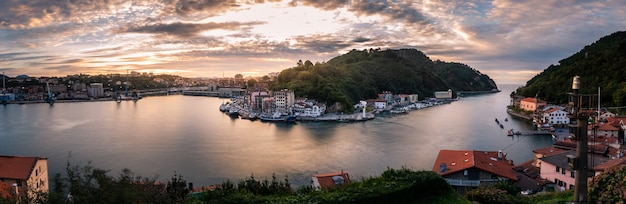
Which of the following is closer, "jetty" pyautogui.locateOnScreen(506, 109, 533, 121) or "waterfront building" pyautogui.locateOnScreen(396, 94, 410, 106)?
"jetty" pyautogui.locateOnScreen(506, 109, 533, 121)

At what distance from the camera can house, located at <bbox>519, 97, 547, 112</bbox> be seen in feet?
51.5

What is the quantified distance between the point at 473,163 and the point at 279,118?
1184cm

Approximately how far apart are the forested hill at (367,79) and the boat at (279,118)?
3.30m

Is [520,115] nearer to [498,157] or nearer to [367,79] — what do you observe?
[498,157]

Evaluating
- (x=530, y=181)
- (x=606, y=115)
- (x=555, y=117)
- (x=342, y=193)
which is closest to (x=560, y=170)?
(x=530, y=181)

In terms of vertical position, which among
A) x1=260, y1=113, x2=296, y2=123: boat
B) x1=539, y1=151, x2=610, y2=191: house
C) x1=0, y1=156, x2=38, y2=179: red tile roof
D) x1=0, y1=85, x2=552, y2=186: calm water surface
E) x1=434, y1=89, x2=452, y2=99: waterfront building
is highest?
x1=434, y1=89, x2=452, y2=99: waterfront building

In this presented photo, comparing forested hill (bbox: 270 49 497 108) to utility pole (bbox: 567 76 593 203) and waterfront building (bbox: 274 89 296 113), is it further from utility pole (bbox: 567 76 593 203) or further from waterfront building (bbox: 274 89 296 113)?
utility pole (bbox: 567 76 593 203)

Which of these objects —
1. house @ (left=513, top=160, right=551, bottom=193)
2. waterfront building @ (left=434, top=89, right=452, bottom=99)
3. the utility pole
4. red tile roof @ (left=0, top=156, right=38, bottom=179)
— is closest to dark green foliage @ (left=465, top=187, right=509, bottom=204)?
the utility pole

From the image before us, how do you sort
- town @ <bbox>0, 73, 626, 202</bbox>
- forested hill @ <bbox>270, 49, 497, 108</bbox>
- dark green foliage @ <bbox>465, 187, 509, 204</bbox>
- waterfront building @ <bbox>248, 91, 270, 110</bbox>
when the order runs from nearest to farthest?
1. dark green foliage @ <bbox>465, 187, 509, 204</bbox>
2. town @ <bbox>0, 73, 626, 202</bbox>
3. waterfront building @ <bbox>248, 91, 270, 110</bbox>
4. forested hill @ <bbox>270, 49, 497, 108</bbox>

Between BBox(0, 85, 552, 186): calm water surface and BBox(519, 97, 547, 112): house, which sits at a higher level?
BBox(519, 97, 547, 112): house

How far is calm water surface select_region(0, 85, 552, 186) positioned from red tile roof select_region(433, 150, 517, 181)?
67.8 inches

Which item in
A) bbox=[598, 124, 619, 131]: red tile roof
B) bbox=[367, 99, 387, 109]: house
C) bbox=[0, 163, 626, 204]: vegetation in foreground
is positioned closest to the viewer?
bbox=[0, 163, 626, 204]: vegetation in foreground

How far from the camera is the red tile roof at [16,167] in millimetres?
4430

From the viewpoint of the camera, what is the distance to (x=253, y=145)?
10047 mm
